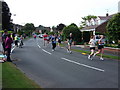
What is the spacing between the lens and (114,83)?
707 cm

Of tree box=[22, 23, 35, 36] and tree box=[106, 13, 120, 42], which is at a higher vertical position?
tree box=[22, 23, 35, 36]

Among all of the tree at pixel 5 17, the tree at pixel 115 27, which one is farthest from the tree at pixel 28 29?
the tree at pixel 115 27

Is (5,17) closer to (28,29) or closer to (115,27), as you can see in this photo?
(28,29)

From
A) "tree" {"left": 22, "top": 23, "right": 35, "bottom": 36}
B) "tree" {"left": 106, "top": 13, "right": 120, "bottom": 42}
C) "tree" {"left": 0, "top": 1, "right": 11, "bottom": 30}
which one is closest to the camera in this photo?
"tree" {"left": 106, "top": 13, "right": 120, "bottom": 42}

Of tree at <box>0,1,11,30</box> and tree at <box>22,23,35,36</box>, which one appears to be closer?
tree at <box>0,1,11,30</box>

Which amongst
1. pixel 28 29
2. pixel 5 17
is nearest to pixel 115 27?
pixel 5 17

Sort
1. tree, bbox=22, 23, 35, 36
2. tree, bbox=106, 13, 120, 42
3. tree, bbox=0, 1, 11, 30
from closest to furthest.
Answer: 1. tree, bbox=106, 13, 120, 42
2. tree, bbox=0, 1, 11, 30
3. tree, bbox=22, 23, 35, 36

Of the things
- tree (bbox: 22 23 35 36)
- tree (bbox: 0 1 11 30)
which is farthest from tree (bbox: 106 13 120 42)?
tree (bbox: 22 23 35 36)

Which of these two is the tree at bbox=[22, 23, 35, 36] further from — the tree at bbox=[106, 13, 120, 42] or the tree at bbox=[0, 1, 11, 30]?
the tree at bbox=[106, 13, 120, 42]

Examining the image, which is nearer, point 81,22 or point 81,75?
point 81,75

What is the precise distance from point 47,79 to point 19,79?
1.15 meters

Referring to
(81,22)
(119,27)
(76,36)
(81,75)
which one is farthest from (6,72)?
(81,22)

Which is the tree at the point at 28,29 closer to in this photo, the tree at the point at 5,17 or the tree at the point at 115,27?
the tree at the point at 5,17

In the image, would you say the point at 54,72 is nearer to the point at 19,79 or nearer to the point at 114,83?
the point at 19,79
